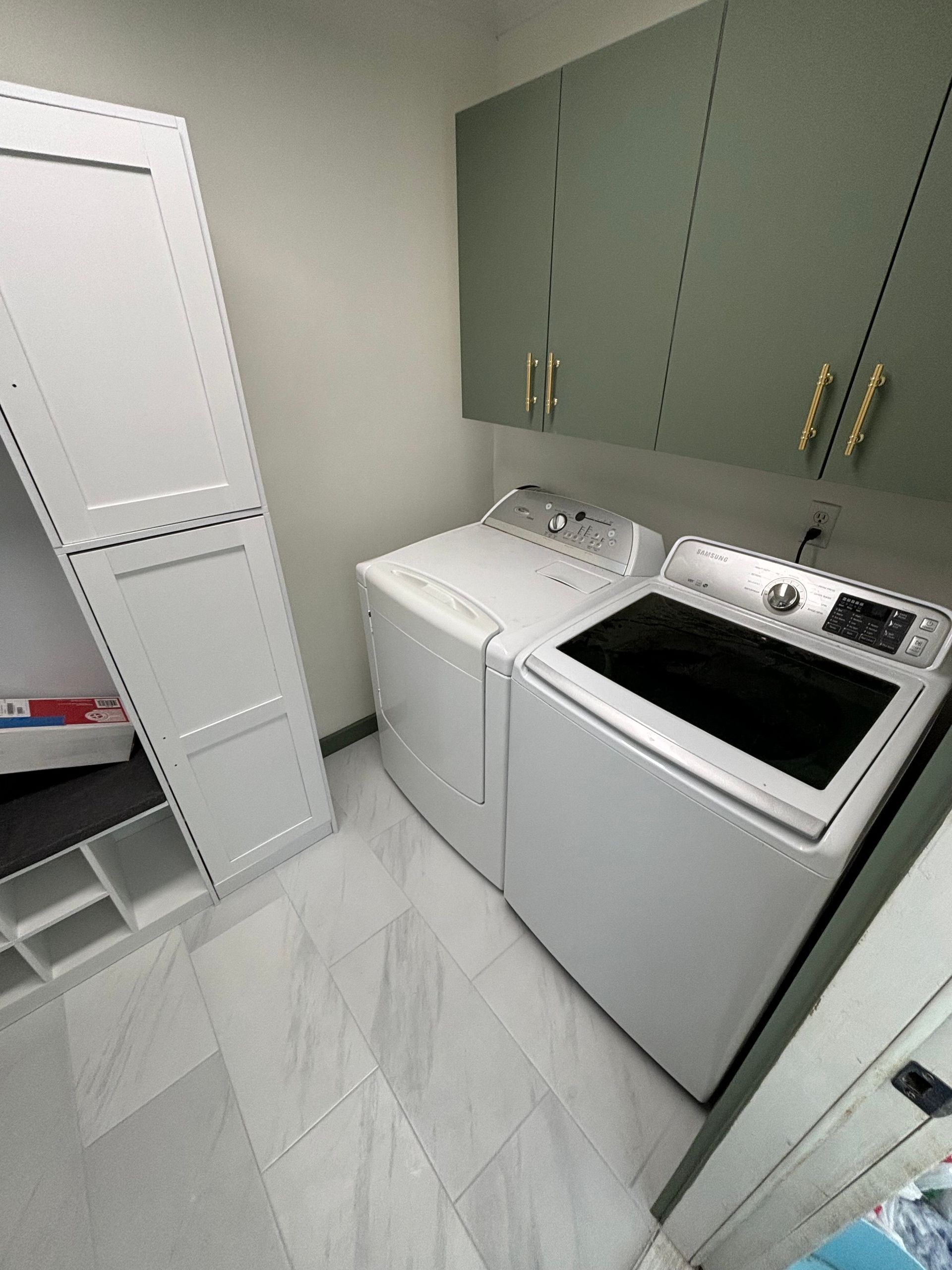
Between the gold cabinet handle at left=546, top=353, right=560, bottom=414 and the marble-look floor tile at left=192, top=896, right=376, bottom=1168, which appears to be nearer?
the marble-look floor tile at left=192, top=896, right=376, bottom=1168

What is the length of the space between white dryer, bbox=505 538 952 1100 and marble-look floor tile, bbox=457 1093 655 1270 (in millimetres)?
262

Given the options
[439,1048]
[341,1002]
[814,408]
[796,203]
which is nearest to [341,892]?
[341,1002]

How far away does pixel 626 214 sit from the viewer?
3.91 ft

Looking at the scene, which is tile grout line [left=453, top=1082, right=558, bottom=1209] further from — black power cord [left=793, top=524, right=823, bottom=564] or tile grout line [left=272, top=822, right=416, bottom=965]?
black power cord [left=793, top=524, right=823, bottom=564]

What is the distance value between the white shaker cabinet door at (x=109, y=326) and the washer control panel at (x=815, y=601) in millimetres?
1202

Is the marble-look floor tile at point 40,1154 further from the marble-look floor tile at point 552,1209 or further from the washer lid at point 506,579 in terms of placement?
the washer lid at point 506,579

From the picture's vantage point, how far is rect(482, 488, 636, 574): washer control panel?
1.54 metres

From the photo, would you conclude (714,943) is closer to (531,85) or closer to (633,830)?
(633,830)

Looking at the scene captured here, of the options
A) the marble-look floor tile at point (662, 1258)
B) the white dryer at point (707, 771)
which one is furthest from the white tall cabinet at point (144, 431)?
the marble-look floor tile at point (662, 1258)

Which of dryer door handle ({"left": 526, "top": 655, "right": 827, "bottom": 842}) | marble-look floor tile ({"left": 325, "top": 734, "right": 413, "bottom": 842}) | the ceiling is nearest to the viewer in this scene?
dryer door handle ({"left": 526, "top": 655, "right": 827, "bottom": 842})

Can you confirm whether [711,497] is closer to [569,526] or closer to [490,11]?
[569,526]

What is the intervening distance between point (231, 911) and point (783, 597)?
5.98 feet

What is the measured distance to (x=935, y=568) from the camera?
1242 millimetres

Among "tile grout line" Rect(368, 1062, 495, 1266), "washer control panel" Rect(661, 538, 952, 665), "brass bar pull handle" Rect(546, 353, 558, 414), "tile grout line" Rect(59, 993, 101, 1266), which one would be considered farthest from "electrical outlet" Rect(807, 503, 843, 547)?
"tile grout line" Rect(59, 993, 101, 1266)
